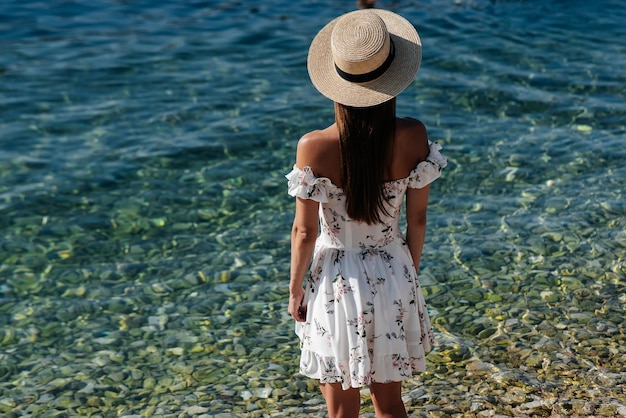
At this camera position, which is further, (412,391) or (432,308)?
(432,308)

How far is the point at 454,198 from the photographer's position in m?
8.28

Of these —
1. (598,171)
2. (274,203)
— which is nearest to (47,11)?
(274,203)

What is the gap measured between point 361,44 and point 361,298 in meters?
1.18

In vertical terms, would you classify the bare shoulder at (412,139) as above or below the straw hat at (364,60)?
below

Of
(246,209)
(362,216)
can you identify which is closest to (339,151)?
(362,216)

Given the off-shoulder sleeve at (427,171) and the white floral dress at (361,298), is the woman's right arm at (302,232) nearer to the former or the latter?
the white floral dress at (361,298)

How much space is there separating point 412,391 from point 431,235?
2464 mm

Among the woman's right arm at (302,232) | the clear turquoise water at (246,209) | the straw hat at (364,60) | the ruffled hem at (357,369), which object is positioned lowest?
the clear turquoise water at (246,209)

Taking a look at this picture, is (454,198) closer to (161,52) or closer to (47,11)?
(161,52)

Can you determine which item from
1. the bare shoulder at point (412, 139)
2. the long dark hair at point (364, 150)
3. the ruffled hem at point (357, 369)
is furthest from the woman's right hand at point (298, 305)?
the bare shoulder at point (412, 139)

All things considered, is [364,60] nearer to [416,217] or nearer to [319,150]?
[319,150]

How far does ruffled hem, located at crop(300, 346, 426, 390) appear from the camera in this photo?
3.89 m

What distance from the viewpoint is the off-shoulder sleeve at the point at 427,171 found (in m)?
3.78

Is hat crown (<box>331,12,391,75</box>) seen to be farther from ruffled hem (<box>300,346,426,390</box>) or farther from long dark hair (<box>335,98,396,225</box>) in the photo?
ruffled hem (<box>300,346,426,390</box>)
